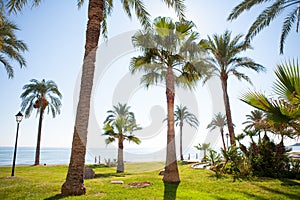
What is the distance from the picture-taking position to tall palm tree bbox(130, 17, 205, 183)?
11945 mm

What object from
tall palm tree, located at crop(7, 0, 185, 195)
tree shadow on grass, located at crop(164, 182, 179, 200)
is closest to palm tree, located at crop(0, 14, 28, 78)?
tall palm tree, located at crop(7, 0, 185, 195)

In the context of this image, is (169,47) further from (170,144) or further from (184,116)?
(184,116)

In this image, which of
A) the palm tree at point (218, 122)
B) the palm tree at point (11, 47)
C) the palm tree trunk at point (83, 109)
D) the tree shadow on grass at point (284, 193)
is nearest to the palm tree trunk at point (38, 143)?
the palm tree at point (11, 47)

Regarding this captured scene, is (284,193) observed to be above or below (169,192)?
below

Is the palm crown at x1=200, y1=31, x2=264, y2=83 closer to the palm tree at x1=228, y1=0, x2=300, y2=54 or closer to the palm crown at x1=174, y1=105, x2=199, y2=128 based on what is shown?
the palm tree at x1=228, y1=0, x2=300, y2=54

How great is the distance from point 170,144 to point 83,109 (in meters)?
5.36

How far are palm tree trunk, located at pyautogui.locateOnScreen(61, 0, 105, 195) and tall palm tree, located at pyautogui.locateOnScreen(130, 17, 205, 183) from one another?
399 cm

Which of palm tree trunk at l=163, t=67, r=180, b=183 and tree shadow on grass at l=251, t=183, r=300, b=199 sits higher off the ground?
palm tree trunk at l=163, t=67, r=180, b=183

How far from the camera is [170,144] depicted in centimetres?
1161

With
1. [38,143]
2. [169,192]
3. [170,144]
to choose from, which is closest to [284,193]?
[169,192]

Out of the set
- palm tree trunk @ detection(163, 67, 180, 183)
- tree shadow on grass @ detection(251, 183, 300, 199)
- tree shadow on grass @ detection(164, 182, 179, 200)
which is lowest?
tree shadow on grass @ detection(251, 183, 300, 199)

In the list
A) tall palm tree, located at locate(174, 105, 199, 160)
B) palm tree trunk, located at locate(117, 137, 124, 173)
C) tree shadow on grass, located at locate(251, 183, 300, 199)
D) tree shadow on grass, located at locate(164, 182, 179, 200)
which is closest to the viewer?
tree shadow on grass, located at locate(164, 182, 179, 200)

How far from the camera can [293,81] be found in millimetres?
4402

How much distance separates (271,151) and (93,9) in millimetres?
13350
